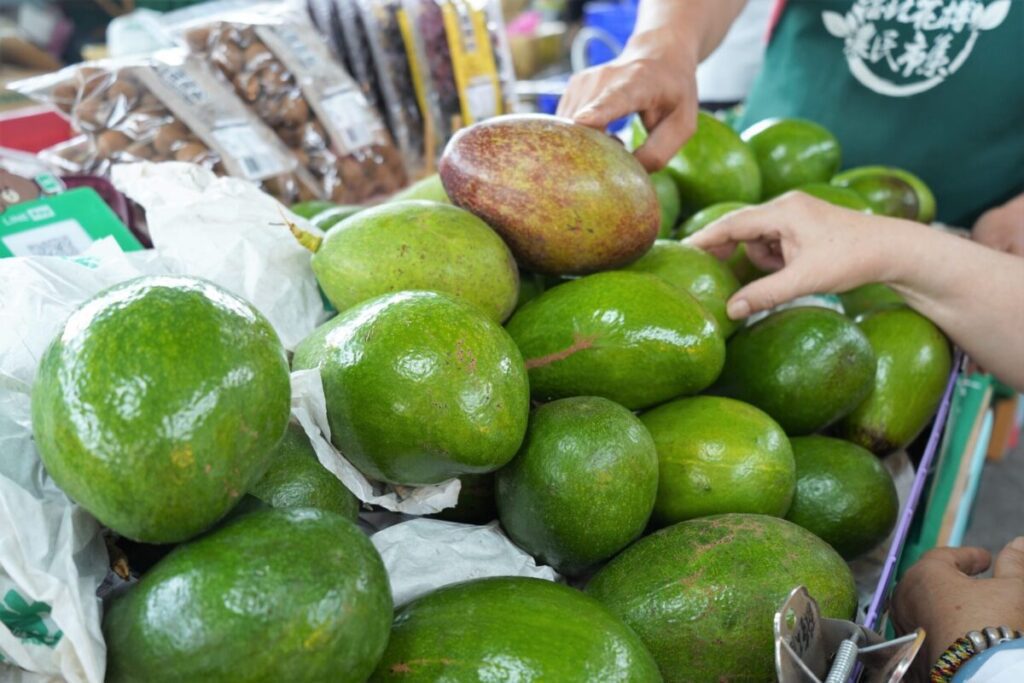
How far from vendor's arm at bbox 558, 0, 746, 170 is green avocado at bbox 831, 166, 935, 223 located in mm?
474

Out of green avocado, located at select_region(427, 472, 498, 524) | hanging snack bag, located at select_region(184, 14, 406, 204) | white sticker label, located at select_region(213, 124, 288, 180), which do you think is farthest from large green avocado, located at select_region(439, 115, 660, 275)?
hanging snack bag, located at select_region(184, 14, 406, 204)

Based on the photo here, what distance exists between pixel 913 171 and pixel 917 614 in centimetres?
158

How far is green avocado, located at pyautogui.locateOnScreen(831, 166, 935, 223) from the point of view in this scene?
180cm

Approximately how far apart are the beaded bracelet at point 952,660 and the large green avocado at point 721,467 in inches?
9.2

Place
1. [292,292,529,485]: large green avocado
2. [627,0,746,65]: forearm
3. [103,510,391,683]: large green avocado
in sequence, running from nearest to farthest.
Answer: [103,510,391,683]: large green avocado → [292,292,529,485]: large green avocado → [627,0,746,65]: forearm

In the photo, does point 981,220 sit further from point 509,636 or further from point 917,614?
point 509,636

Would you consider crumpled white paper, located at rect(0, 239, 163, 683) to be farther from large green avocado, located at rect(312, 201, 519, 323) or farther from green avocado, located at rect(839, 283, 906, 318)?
green avocado, located at rect(839, 283, 906, 318)

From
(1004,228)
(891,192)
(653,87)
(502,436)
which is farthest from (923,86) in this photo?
(502,436)

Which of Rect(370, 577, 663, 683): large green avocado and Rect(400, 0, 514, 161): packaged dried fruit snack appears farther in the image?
Rect(400, 0, 514, 161): packaged dried fruit snack

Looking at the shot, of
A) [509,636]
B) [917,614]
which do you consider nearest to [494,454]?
[509,636]

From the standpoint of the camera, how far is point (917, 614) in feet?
3.67

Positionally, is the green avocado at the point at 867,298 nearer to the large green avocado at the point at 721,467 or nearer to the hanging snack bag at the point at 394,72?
the large green avocado at the point at 721,467

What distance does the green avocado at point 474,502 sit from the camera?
1.00m

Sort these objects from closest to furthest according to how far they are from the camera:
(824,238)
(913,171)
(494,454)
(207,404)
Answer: (207,404), (494,454), (824,238), (913,171)
